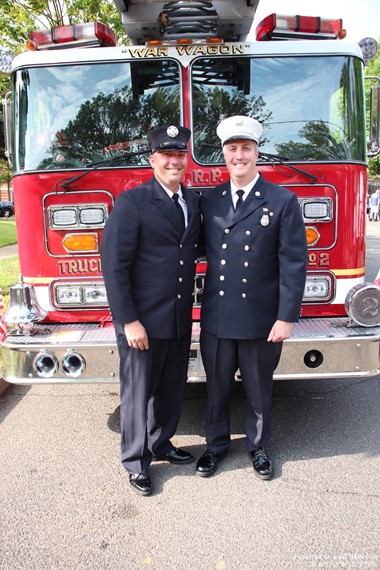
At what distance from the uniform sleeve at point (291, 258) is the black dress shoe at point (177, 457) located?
113cm

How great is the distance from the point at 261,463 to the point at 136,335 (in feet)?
3.63

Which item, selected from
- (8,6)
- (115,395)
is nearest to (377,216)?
A: (8,6)

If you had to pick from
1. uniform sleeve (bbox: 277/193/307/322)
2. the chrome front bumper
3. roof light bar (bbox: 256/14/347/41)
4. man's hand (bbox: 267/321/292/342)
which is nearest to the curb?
the chrome front bumper

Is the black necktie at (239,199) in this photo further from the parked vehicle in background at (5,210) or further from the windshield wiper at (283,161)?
the parked vehicle in background at (5,210)

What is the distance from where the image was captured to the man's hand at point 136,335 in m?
2.74

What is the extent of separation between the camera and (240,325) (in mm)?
2844

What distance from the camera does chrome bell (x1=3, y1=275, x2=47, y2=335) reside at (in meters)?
3.23

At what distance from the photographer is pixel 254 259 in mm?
2777

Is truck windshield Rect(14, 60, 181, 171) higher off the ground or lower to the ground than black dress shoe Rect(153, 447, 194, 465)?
higher

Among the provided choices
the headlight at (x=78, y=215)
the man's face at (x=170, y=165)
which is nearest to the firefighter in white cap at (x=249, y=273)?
the man's face at (x=170, y=165)

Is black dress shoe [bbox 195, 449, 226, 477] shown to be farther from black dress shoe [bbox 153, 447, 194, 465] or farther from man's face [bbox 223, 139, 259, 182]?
man's face [bbox 223, 139, 259, 182]

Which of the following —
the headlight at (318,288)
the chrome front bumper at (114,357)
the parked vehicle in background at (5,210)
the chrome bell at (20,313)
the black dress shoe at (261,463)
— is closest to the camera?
the black dress shoe at (261,463)

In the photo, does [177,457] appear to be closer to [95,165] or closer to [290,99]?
[95,165]

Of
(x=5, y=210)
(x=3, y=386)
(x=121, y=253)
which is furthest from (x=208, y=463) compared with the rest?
(x=5, y=210)
